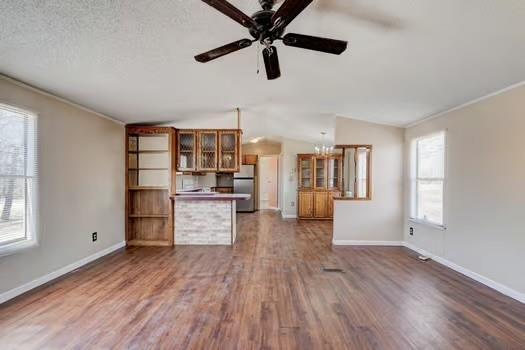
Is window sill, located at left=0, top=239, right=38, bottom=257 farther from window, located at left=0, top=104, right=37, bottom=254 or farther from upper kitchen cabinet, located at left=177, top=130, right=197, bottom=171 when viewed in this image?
upper kitchen cabinet, located at left=177, top=130, right=197, bottom=171

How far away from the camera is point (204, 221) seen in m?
5.17

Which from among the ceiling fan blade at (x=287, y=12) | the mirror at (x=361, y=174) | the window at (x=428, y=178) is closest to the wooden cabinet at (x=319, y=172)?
the mirror at (x=361, y=174)

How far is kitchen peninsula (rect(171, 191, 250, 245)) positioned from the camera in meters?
5.15

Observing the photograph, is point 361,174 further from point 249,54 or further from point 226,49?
point 226,49

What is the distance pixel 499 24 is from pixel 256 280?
324 centimetres

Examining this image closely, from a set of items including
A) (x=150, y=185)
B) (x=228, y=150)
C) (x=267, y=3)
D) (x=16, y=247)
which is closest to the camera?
(x=267, y=3)

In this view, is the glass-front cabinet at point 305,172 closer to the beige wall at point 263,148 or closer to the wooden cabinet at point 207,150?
the beige wall at point 263,148

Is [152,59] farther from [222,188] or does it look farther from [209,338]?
[222,188]

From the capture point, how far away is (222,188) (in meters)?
8.90

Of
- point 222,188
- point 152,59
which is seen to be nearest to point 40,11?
point 152,59

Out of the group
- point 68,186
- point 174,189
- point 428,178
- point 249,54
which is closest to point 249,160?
point 174,189

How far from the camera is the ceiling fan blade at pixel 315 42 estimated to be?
1.83m

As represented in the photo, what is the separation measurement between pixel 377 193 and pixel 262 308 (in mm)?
3415

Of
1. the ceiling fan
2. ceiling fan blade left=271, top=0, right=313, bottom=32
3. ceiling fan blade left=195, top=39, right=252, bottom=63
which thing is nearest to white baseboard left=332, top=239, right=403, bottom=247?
the ceiling fan
